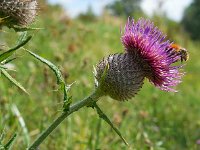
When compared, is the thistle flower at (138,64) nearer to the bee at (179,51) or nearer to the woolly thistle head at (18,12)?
the bee at (179,51)

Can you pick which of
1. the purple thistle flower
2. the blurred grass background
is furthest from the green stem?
the purple thistle flower

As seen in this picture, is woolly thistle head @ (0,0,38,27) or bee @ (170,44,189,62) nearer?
woolly thistle head @ (0,0,38,27)

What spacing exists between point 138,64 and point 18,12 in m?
0.80

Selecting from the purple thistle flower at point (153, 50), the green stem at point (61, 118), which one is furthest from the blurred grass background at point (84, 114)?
the purple thistle flower at point (153, 50)

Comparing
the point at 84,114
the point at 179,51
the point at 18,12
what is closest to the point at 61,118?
the point at 18,12

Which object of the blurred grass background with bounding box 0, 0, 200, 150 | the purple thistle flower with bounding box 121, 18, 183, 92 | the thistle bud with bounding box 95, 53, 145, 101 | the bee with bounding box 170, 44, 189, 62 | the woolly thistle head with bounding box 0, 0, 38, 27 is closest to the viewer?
the woolly thistle head with bounding box 0, 0, 38, 27

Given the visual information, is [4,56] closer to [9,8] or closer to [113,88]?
[9,8]

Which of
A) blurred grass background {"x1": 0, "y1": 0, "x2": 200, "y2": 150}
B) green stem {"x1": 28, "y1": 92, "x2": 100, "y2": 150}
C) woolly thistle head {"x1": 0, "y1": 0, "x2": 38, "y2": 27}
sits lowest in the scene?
blurred grass background {"x1": 0, "y1": 0, "x2": 200, "y2": 150}

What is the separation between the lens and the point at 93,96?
2.65 metres

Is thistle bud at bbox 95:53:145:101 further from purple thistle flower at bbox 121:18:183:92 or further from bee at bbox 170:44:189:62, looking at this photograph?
bee at bbox 170:44:189:62

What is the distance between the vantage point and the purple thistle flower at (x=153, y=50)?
2.78 metres

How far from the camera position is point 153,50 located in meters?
2.78

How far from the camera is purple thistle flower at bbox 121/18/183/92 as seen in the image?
2.78 metres

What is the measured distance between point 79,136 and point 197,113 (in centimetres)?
281
